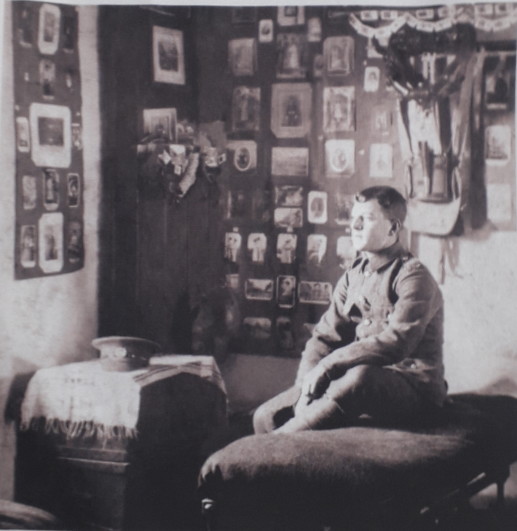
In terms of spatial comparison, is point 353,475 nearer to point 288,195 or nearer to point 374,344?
point 374,344

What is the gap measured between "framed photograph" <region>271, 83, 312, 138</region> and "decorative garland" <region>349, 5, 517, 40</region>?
9 centimetres

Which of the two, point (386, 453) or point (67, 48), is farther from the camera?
point (67, 48)

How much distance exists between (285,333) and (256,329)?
3 cm

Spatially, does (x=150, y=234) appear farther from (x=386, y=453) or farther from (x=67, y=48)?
(x=386, y=453)

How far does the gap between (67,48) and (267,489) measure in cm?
54

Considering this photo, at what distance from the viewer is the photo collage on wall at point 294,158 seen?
0.87 m

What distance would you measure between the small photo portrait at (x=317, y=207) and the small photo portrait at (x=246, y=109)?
10 cm

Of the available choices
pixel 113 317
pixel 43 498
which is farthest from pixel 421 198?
pixel 43 498

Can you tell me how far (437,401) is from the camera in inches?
33.4

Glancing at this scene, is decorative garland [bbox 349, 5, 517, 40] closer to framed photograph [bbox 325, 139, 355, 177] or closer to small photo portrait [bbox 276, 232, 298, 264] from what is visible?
framed photograph [bbox 325, 139, 355, 177]

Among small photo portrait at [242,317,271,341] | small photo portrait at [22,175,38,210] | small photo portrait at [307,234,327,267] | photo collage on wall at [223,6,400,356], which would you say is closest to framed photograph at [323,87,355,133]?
photo collage on wall at [223,6,400,356]

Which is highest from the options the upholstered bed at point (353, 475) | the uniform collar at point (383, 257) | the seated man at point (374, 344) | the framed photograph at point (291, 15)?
the framed photograph at point (291, 15)

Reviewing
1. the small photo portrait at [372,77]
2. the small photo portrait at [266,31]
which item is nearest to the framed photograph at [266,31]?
the small photo portrait at [266,31]

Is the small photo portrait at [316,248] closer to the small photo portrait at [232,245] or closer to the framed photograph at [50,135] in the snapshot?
the small photo portrait at [232,245]
